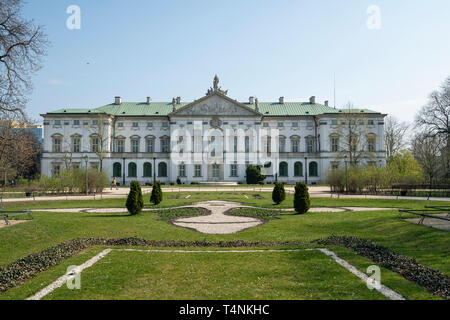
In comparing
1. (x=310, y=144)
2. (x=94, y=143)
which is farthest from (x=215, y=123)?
(x=94, y=143)

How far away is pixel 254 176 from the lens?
50469mm

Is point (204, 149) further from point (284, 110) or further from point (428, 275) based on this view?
point (428, 275)

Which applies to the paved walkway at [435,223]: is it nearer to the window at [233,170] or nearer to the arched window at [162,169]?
the window at [233,170]

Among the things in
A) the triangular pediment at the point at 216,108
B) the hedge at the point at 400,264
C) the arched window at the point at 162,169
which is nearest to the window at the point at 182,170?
Answer: the arched window at the point at 162,169

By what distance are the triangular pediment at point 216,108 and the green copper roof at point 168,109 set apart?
15.1 ft

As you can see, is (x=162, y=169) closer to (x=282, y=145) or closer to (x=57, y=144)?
(x=57, y=144)

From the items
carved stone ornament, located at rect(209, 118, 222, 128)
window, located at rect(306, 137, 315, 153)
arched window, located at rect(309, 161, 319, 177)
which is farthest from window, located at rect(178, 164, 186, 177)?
window, located at rect(306, 137, 315, 153)

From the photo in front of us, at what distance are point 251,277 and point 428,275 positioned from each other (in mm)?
3506

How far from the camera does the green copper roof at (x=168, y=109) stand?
57344 mm

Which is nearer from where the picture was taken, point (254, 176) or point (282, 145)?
point (254, 176)

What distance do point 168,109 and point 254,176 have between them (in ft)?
69.8

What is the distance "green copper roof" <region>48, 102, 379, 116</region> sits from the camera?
57344 millimetres

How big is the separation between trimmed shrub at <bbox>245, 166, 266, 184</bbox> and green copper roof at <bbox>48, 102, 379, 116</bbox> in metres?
12.4

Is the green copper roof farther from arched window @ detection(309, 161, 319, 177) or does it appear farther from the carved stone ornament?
arched window @ detection(309, 161, 319, 177)
